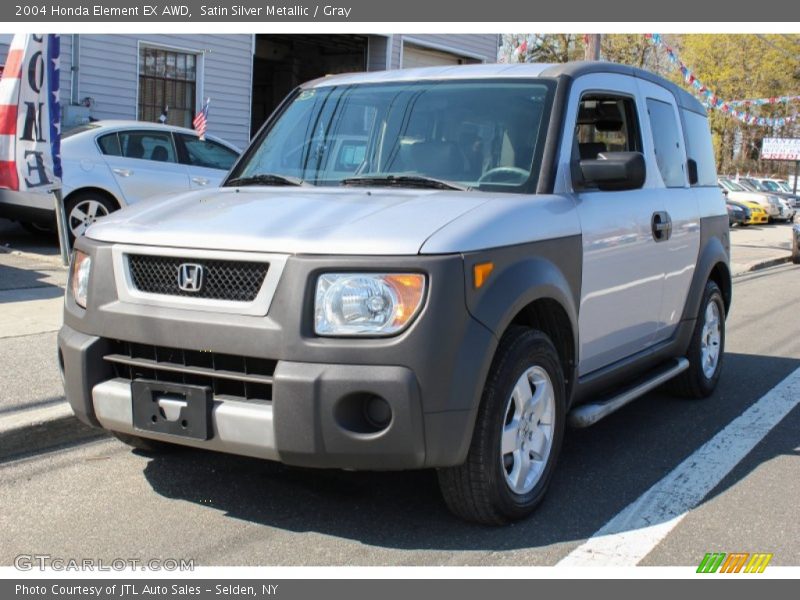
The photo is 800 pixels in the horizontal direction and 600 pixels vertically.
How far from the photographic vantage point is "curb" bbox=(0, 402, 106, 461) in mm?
4676

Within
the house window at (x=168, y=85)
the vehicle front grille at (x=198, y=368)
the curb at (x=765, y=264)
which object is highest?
the house window at (x=168, y=85)

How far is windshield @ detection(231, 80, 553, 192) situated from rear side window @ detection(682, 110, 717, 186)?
2.01 metres

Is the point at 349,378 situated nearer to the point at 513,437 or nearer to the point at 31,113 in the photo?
the point at 513,437

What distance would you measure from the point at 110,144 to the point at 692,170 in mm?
7362

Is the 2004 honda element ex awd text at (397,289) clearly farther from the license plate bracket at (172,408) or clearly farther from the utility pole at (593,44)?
the utility pole at (593,44)

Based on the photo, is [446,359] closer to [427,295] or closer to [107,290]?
[427,295]

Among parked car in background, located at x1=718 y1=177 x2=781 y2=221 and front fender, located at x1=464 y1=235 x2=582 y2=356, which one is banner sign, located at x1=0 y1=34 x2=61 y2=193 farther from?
parked car in background, located at x1=718 y1=177 x2=781 y2=221

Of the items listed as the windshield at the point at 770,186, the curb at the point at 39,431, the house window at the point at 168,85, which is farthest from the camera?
the windshield at the point at 770,186

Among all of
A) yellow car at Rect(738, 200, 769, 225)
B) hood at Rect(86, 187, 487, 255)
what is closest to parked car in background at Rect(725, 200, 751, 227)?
yellow car at Rect(738, 200, 769, 225)

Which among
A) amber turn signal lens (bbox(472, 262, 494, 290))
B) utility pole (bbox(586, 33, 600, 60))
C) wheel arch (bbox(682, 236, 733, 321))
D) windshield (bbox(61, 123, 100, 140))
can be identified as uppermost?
utility pole (bbox(586, 33, 600, 60))

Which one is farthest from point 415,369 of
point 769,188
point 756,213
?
point 769,188

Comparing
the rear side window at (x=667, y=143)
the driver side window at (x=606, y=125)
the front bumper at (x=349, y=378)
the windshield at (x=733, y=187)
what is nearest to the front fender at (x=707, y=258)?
the rear side window at (x=667, y=143)

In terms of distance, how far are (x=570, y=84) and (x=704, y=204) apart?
1.92 m

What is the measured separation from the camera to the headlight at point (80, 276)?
13.0 feet
